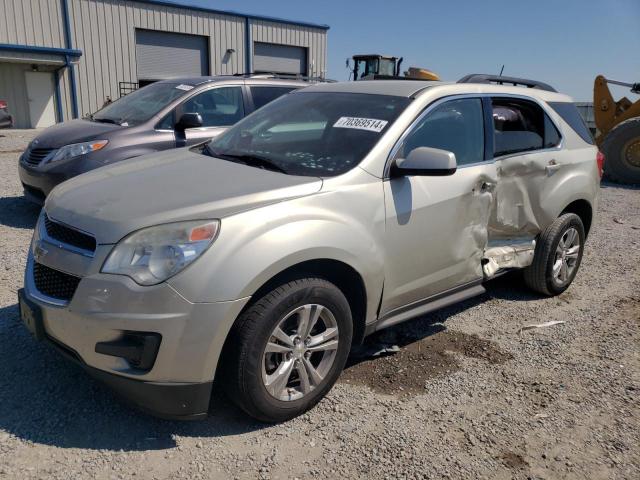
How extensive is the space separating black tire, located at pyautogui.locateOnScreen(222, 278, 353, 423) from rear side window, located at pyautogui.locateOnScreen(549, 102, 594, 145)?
116 inches

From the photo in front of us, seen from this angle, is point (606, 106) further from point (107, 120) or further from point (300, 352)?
point (300, 352)

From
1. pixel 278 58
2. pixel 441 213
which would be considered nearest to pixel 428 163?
pixel 441 213

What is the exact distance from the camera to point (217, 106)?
21.9ft

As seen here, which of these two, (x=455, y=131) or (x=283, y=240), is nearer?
(x=283, y=240)

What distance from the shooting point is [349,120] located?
3.41 meters

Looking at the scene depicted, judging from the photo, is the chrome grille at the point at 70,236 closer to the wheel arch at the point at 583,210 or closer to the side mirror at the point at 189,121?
the side mirror at the point at 189,121

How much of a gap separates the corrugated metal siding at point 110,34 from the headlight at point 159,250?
2319cm

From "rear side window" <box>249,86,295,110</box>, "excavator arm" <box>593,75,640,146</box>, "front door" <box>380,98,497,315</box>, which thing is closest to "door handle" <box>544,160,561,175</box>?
"front door" <box>380,98,497,315</box>

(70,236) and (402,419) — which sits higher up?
(70,236)

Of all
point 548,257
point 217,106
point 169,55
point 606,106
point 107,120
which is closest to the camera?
point 548,257

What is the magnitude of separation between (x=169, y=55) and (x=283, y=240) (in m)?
25.3

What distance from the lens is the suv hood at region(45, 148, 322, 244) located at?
8.13 feet

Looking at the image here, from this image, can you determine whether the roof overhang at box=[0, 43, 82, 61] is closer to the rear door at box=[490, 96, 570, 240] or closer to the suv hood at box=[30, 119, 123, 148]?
the suv hood at box=[30, 119, 123, 148]

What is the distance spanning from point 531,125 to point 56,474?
13.2 ft
